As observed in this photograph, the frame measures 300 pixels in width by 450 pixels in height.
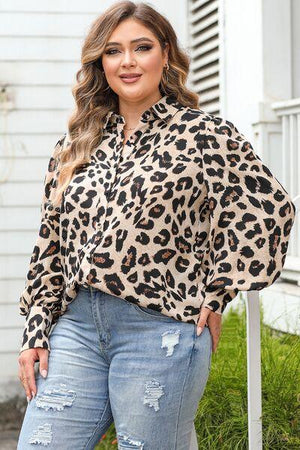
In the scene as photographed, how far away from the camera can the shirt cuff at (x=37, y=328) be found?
3107mm

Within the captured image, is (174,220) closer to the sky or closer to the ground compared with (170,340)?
closer to the sky

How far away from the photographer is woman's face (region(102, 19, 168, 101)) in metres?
3.13

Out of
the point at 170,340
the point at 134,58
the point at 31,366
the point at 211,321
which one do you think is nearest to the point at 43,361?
the point at 31,366

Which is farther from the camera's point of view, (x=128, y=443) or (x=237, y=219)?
(x=237, y=219)

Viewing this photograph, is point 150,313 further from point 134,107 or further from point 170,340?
point 134,107

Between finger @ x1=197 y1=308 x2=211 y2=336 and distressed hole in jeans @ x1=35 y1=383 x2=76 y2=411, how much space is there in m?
0.40

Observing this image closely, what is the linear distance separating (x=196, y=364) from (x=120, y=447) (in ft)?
1.07

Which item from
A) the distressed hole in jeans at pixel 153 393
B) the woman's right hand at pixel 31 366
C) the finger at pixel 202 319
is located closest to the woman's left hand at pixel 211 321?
the finger at pixel 202 319

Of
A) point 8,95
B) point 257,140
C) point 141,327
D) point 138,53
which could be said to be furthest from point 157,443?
point 8,95

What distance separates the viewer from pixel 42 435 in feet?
9.61

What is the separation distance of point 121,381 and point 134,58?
96 cm

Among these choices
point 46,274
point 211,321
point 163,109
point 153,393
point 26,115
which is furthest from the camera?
point 26,115

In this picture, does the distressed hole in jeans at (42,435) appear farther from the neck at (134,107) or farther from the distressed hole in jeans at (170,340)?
the neck at (134,107)

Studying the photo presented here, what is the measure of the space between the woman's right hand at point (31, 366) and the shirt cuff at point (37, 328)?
0.6 inches
